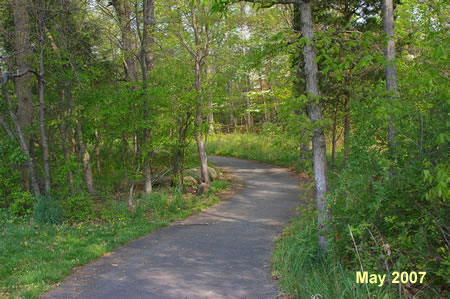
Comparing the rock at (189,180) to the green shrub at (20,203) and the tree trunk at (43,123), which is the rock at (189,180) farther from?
the green shrub at (20,203)

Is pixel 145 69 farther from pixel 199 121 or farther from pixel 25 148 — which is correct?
pixel 25 148

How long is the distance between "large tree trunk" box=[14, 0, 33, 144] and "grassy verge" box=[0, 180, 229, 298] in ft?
9.71

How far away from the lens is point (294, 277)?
17.5 feet

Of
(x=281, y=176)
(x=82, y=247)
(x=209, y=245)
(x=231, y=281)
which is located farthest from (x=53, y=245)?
(x=281, y=176)

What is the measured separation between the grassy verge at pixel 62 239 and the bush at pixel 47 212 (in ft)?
0.75

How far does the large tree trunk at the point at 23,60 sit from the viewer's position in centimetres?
1014

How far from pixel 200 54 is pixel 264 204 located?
6.63 meters

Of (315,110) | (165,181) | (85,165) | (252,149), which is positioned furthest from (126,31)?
(252,149)

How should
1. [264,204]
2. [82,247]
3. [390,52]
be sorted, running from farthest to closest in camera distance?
[264,204], [390,52], [82,247]

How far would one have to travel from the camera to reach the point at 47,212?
376 inches

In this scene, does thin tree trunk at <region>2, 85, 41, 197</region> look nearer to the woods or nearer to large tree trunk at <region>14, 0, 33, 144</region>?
the woods

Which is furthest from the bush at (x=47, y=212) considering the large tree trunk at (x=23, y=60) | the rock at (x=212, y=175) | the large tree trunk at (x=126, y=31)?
the rock at (x=212, y=175)

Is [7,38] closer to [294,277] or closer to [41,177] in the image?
[41,177]

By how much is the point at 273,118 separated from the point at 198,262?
4188 millimetres
